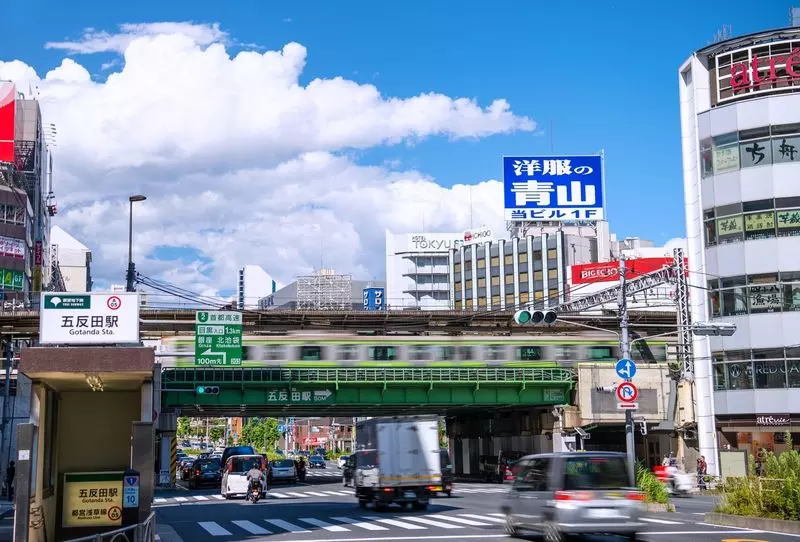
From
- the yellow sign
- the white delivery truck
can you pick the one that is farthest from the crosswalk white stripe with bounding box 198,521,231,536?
the white delivery truck

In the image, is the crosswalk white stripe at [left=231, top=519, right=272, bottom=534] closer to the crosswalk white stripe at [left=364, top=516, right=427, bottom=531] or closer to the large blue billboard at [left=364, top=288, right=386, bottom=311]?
the crosswalk white stripe at [left=364, top=516, right=427, bottom=531]

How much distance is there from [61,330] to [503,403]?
1736 inches

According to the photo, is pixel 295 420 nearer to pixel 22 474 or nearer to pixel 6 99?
pixel 6 99

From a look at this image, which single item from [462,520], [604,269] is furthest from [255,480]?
[604,269]

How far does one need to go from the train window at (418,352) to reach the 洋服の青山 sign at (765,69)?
2358cm

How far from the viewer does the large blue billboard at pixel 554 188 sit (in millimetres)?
100750

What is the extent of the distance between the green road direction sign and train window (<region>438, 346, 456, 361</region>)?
13.9m

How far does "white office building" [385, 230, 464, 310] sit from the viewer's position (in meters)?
167

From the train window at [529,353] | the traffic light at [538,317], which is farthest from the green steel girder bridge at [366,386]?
the traffic light at [538,317]

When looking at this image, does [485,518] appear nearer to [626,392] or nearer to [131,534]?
[626,392]

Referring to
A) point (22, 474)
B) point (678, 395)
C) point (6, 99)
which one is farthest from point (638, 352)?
point (6, 99)

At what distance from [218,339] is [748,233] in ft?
93.4

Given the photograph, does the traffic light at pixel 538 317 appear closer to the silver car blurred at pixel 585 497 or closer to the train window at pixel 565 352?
the silver car blurred at pixel 585 497

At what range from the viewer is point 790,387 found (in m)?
51.0
